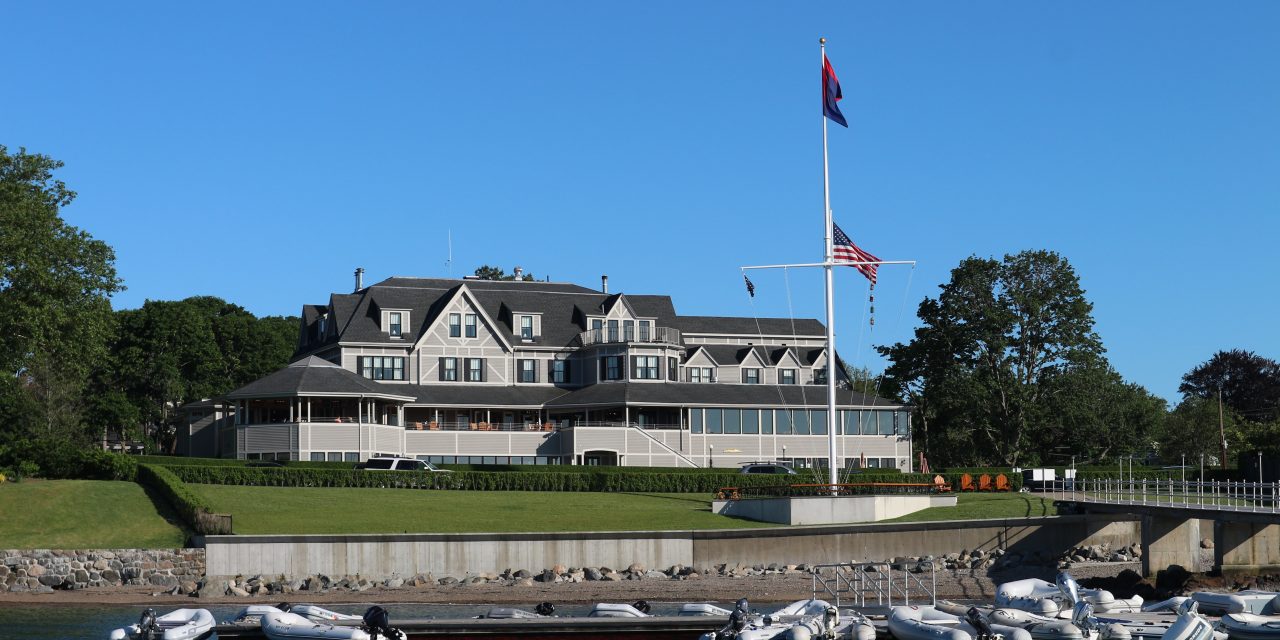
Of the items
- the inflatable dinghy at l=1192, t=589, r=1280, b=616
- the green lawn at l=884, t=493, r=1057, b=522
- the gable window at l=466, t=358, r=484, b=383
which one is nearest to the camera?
the inflatable dinghy at l=1192, t=589, r=1280, b=616

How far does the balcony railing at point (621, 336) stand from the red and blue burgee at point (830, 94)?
2931 cm

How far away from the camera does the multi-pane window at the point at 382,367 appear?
76812mm

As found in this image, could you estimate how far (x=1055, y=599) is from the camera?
94.7 feet

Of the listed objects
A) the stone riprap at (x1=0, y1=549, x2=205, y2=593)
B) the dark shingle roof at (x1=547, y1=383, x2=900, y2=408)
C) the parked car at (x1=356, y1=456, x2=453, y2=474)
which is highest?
the dark shingle roof at (x1=547, y1=383, x2=900, y2=408)

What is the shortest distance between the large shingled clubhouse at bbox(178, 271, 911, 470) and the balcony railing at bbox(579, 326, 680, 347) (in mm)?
101

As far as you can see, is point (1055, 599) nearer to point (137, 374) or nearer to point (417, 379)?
point (417, 379)

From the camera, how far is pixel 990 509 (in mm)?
49250

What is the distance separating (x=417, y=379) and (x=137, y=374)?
25313mm

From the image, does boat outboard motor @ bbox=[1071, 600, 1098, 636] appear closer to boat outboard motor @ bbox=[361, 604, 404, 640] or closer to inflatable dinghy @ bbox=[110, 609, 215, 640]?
boat outboard motor @ bbox=[361, 604, 404, 640]

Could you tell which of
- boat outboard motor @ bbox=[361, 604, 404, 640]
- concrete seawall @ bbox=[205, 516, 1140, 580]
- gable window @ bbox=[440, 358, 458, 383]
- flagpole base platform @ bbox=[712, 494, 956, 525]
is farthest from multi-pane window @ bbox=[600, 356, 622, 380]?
boat outboard motor @ bbox=[361, 604, 404, 640]

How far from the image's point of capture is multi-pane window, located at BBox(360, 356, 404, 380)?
76.8m

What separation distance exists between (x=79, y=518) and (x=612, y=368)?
122ft

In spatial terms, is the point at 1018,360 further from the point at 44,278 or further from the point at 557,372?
the point at 44,278

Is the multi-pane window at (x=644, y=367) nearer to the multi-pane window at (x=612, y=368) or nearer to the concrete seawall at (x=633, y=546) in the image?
the multi-pane window at (x=612, y=368)
